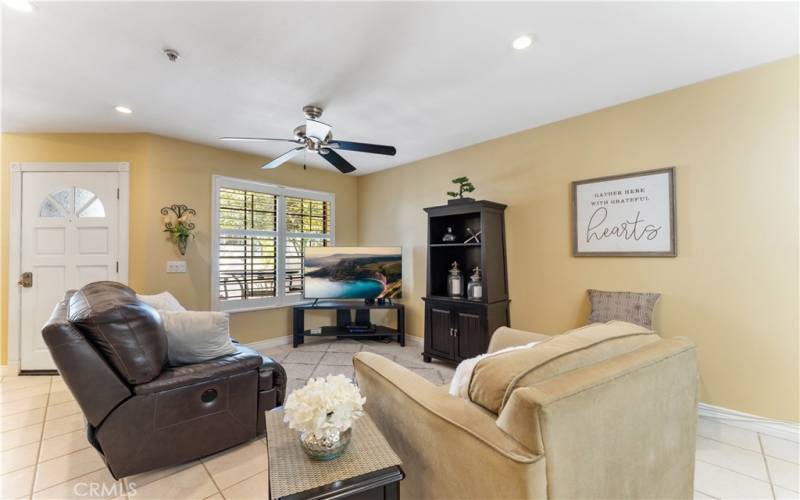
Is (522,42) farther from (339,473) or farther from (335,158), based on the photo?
(339,473)

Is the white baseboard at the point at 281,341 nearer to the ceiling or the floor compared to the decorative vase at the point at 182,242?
nearer to the floor

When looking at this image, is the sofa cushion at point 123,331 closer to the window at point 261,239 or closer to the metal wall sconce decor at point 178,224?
the metal wall sconce decor at point 178,224

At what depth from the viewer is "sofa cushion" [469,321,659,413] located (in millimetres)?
1048

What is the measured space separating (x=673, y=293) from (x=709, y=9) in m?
1.88

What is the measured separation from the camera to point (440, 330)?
148 inches

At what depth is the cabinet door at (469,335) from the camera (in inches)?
132

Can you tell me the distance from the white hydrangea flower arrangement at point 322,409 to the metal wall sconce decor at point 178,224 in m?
3.35

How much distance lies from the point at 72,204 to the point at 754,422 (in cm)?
620

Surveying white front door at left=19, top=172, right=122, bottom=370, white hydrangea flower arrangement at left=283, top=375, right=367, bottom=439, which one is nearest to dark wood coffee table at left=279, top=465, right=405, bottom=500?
white hydrangea flower arrangement at left=283, top=375, right=367, bottom=439

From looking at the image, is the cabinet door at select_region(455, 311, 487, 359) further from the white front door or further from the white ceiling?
the white front door

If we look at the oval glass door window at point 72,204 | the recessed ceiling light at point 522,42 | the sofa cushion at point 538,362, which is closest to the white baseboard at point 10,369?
the oval glass door window at point 72,204

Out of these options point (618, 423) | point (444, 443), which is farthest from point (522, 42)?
point (444, 443)

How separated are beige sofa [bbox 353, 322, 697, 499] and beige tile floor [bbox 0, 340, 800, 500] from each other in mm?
901

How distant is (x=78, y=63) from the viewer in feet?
7.51
